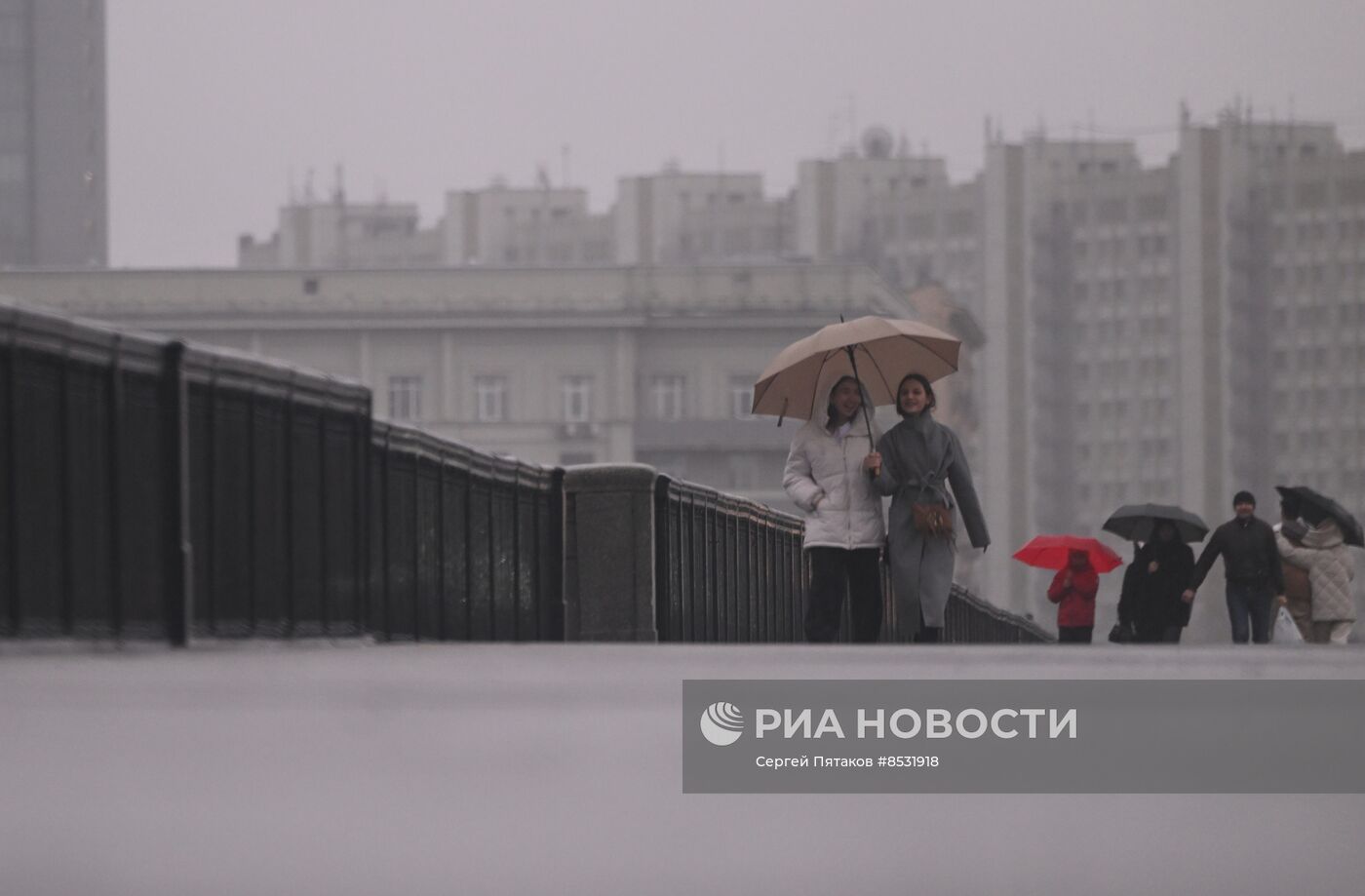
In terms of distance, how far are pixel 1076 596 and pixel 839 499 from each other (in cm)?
1042

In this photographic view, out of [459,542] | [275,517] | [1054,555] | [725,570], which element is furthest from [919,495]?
[1054,555]

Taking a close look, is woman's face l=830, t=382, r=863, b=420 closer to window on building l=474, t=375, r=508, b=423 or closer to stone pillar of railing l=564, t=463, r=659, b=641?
stone pillar of railing l=564, t=463, r=659, b=641


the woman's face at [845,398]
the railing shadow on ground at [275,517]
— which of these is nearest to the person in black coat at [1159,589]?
the railing shadow on ground at [275,517]

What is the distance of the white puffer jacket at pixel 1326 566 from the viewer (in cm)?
2138

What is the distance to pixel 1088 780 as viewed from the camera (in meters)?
6.13

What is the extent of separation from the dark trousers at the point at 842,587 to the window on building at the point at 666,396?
340 feet

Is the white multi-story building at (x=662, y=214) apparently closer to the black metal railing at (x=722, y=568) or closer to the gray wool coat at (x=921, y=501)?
the black metal railing at (x=722, y=568)

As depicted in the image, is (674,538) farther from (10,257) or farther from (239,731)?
(10,257)

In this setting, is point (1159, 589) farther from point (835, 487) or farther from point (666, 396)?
point (666, 396)

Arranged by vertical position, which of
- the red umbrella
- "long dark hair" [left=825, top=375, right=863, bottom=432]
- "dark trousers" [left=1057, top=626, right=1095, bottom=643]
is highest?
"long dark hair" [left=825, top=375, right=863, bottom=432]

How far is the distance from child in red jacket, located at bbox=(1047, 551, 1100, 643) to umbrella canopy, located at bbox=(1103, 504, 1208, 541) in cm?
57

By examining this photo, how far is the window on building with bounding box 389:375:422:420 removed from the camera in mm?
118125

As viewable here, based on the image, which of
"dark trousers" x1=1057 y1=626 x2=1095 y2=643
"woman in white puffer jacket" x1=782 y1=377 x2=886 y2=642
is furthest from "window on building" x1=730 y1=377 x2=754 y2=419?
"woman in white puffer jacket" x1=782 y1=377 x2=886 y2=642

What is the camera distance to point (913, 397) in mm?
13367
